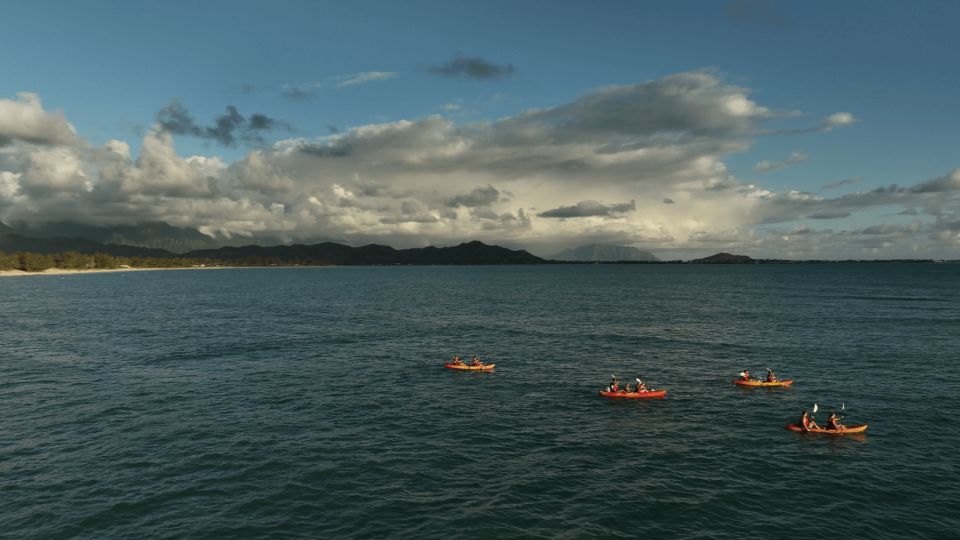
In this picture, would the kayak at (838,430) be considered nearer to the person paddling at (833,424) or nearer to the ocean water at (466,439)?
the person paddling at (833,424)

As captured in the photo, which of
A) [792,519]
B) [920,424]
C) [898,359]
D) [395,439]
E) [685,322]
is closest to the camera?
[792,519]

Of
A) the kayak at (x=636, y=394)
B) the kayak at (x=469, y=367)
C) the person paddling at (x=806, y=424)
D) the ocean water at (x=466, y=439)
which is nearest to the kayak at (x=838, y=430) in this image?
the person paddling at (x=806, y=424)

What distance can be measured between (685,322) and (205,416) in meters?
109

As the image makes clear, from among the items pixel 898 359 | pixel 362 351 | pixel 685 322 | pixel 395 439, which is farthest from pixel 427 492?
pixel 685 322

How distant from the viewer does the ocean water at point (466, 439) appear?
3431 cm

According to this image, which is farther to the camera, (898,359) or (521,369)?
(898,359)

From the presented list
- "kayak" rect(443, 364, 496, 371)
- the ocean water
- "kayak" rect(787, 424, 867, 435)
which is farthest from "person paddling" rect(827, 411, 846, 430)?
"kayak" rect(443, 364, 496, 371)

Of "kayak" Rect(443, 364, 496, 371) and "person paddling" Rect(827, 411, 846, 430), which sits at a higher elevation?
"person paddling" Rect(827, 411, 846, 430)

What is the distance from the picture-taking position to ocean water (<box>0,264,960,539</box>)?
34.3 metres

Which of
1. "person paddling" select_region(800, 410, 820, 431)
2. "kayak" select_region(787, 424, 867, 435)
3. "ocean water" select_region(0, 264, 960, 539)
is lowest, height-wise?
"ocean water" select_region(0, 264, 960, 539)

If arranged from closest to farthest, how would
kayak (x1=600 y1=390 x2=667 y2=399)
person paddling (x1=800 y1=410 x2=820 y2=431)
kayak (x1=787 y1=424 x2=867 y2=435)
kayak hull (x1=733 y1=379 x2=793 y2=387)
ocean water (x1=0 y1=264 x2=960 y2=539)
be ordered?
1. ocean water (x1=0 y1=264 x2=960 y2=539)
2. kayak (x1=787 y1=424 x2=867 y2=435)
3. person paddling (x1=800 y1=410 x2=820 y2=431)
4. kayak (x1=600 y1=390 x2=667 y2=399)
5. kayak hull (x1=733 y1=379 x2=793 y2=387)

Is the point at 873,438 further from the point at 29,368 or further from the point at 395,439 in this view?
the point at 29,368

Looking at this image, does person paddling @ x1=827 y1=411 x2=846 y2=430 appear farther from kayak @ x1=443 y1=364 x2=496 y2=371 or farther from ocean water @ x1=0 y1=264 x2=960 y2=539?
kayak @ x1=443 y1=364 x2=496 y2=371

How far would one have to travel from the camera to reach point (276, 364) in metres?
78.6
